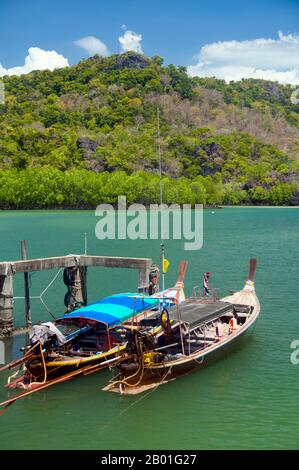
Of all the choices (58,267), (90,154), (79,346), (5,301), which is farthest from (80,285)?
(90,154)

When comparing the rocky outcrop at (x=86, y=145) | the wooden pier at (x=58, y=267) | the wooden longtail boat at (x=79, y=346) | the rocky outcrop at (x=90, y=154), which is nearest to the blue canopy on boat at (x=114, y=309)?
the wooden longtail boat at (x=79, y=346)

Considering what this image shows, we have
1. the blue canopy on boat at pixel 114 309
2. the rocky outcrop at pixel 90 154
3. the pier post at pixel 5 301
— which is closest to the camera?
the blue canopy on boat at pixel 114 309

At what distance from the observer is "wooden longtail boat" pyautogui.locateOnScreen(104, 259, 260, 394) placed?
65.1 ft

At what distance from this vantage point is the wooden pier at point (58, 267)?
26062 mm

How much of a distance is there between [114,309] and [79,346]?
7.17 feet

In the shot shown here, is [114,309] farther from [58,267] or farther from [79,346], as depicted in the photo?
[58,267]

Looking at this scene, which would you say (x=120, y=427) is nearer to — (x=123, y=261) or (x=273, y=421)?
(x=273, y=421)

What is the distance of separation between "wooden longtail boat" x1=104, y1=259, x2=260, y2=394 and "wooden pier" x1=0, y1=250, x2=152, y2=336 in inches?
135

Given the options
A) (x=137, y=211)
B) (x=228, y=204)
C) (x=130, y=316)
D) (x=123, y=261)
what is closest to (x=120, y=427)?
(x=130, y=316)

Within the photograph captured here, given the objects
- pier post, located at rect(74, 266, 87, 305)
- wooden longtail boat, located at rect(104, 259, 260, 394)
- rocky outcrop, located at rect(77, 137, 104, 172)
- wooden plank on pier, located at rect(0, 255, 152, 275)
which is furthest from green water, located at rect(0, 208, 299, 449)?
rocky outcrop, located at rect(77, 137, 104, 172)

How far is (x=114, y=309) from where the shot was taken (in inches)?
922

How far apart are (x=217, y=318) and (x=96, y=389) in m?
6.61

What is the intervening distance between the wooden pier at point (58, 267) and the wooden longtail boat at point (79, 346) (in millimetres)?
3512

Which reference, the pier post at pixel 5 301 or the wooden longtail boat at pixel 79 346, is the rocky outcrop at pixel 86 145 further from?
the wooden longtail boat at pixel 79 346
